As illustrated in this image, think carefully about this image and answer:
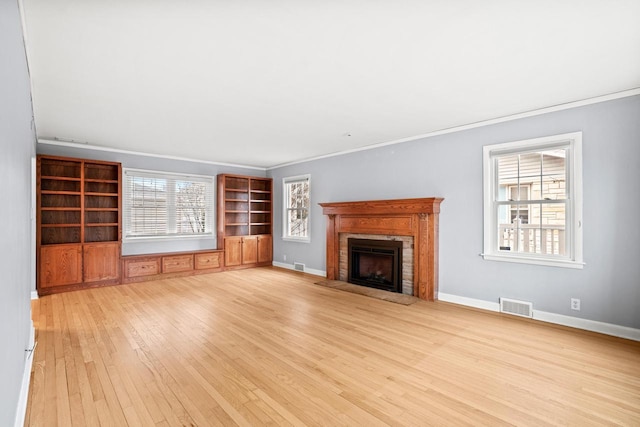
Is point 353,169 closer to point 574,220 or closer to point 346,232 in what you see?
point 346,232

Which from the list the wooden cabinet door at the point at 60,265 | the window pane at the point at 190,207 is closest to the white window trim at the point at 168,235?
the window pane at the point at 190,207

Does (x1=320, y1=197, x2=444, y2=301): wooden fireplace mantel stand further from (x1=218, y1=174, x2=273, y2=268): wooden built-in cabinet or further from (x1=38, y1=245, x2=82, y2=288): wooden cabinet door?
(x1=38, y1=245, x2=82, y2=288): wooden cabinet door

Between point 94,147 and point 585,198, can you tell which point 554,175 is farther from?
point 94,147

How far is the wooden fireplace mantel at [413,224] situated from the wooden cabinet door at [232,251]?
2763mm

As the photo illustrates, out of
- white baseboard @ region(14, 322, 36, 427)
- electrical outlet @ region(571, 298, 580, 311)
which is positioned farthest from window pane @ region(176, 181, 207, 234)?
electrical outlet @ region(571, 298, 580, 311)

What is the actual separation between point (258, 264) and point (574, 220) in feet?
20.5

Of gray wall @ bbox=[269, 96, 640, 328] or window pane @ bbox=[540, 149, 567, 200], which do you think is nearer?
gray wall @ bbox=[269, 96, 640, 328]

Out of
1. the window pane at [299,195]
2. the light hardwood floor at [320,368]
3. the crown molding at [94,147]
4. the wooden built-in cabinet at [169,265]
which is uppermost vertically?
the crown molding at [94,147]

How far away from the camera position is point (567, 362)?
109 inches

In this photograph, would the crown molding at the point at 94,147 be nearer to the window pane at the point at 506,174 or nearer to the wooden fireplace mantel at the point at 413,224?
the wooden fireplace mantel at the point at 413,224

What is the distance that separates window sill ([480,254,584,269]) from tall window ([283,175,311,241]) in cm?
387

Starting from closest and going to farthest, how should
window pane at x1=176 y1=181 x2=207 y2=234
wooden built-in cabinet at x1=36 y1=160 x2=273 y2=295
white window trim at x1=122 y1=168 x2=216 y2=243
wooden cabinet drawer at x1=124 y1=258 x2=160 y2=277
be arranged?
wooden built-in cabinet at x1=36 y1=160 x2=273 y2=295 < wooden cabinet drawer at x1=124 y1=258 x2=160 y2=277 < white window trim at x1=122 y1=168 x2=216 y2=243 < window pane at x1=176 y1=181 x2=207 y2=234

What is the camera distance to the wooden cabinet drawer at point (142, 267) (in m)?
5.91

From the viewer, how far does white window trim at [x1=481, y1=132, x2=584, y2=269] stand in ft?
11.6
